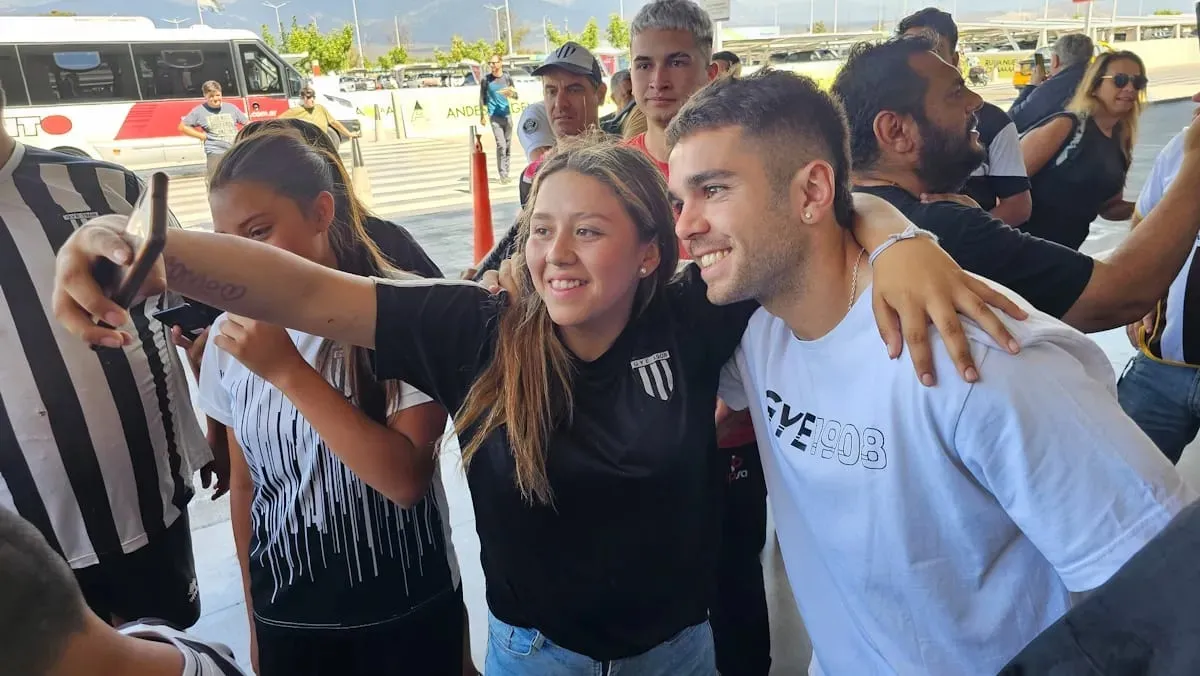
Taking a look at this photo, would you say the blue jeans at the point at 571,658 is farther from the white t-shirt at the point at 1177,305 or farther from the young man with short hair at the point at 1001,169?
the young man with short hair at the point at 1001,169

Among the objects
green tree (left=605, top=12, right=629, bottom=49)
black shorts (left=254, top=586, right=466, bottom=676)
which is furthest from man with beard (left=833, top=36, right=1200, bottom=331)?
green tree (left=605, top=12, right=629, bottom=49)

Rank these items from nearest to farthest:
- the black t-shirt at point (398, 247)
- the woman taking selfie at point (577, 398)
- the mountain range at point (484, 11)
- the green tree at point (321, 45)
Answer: the woman taking selfie at point (577, 398), the black t-shirt at point (398, 247), the mountain range at point (484, 11), the green tree at point (321, 45)

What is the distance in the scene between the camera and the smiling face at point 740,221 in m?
1.22

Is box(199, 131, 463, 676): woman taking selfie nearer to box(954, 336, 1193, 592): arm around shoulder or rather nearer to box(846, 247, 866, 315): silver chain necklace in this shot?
box(846, 247, 866, 315): silver chain necklace

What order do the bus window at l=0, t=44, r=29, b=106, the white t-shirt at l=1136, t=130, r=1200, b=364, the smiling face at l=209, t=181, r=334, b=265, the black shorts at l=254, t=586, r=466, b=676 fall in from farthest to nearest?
the bus window at l=0, t=44, r=29, b=106 → the white t-shirt at l=1136, t=130, r=1200, b=364 → the smiling face at l=209, t=181, r=334, b=265 → the black shorts at l=254, t=586, r=466, b=676

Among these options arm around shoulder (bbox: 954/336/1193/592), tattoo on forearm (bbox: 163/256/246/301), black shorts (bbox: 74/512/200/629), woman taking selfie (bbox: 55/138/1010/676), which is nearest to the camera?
arm around shoulder (bbox: 954/336/1193/592)

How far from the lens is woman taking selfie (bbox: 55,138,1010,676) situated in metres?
1.32

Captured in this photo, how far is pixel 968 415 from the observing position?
0.98 metres

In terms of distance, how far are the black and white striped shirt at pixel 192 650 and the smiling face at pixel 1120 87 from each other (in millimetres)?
4192

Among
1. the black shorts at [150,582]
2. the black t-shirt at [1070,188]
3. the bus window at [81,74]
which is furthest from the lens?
the bus window at [81,74]

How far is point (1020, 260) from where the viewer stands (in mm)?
1406

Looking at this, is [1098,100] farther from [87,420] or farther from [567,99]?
[87,420]

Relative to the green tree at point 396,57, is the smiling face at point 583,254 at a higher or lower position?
lower

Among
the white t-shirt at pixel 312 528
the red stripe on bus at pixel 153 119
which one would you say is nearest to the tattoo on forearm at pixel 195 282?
the white t-shirt at pixel 312 528
